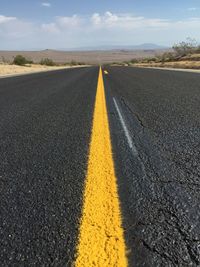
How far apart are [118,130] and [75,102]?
351 centimetres

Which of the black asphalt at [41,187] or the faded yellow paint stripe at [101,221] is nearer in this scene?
the faded yellow paint stripe at [101,221]

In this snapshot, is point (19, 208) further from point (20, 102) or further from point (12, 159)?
point (20, 102)

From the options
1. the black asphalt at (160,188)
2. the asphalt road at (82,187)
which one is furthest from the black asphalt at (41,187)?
the black asphalt at (160,188)

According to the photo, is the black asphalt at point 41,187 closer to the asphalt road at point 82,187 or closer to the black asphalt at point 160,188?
the asphalt road at point 82,187

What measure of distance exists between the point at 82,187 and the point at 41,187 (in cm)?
31

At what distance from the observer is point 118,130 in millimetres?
4750

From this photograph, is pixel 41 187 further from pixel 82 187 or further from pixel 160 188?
pixel 160 188

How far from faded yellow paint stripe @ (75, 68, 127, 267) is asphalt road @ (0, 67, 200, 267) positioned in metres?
0.05

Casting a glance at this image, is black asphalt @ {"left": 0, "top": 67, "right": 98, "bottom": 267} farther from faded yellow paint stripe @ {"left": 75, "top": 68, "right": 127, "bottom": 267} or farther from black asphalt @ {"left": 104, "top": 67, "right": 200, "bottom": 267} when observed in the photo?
black asphalt @ {"left": 104, "top": 67, "right": 200, "bottom": 267}

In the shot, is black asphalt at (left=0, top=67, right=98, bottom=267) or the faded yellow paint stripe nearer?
the faded yellow paint stripe

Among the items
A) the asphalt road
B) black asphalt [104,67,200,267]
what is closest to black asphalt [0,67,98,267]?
the asphalt road

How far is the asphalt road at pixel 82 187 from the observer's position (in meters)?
1.83

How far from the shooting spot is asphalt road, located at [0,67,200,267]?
1832 mm

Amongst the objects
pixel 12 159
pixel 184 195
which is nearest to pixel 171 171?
pixel 184 195
